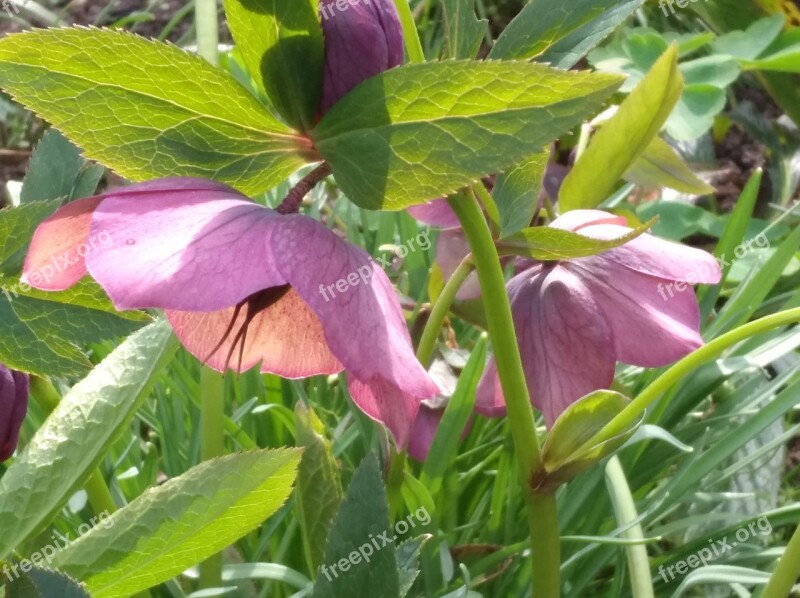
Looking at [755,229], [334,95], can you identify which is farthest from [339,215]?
[334,95]

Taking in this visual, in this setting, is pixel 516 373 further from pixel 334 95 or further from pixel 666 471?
pixel 666 471

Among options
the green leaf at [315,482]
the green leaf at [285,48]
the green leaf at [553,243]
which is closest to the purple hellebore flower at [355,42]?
the green leaf at [285,48]

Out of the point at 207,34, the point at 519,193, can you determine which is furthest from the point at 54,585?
the point at 207,34

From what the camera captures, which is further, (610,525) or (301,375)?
(610,525)

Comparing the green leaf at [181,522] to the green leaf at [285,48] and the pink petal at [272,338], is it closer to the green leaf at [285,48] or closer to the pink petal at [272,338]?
the pink petal at [272,338]

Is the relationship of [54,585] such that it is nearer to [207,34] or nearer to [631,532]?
[631,532]

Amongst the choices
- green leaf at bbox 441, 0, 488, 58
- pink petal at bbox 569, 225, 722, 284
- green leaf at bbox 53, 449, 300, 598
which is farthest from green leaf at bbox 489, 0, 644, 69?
green leaf at bbox 53, 449, 300, 598

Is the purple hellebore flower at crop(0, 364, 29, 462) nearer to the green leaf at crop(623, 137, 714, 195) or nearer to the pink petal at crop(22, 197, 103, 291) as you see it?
the pink petal at crop(22, 197, 103, 291)
